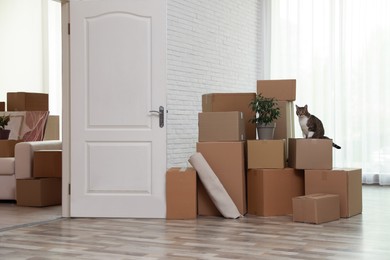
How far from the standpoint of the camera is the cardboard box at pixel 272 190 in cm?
540

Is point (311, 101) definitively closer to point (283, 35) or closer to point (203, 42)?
point (283, 35)

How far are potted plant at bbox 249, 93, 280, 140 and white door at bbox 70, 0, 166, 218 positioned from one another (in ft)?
2.75

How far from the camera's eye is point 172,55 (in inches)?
247

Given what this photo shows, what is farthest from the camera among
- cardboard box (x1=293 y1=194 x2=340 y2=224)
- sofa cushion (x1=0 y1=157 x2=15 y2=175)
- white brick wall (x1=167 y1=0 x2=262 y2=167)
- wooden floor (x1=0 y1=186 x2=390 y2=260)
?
sofa cushion (x1=0 y1=157 x2=15 y2=175)

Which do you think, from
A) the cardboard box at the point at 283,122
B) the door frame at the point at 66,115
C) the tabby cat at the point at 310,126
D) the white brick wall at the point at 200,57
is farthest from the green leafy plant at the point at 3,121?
the tabby cat at the point at 310,126

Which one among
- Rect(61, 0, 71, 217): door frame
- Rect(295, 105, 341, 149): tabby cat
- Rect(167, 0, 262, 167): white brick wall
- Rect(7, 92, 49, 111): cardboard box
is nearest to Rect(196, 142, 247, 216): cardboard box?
Rect(295, 105, 341, 149): tabby cat

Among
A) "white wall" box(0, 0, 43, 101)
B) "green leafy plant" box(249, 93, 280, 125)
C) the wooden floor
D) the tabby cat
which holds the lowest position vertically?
the wooden floor

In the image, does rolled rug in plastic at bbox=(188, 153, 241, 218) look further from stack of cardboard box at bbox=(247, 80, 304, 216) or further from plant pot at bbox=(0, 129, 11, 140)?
plant pot at bbox=(0, 129, 11, 140)

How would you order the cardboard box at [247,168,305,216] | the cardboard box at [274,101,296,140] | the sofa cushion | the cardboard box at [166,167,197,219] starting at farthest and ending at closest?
1. the sofa cushion
2. the cardboard box at [274,101,296,140]
3. the cardboard box at [247,168,305,216]
4. the cardboard box at [166,167,197,219]

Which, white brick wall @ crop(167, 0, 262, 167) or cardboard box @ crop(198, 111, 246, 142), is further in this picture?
white brick wall @ crop(167, 0, 262, 167)

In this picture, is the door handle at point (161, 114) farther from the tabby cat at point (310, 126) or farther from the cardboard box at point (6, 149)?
the cardboard box at point (6, 149)

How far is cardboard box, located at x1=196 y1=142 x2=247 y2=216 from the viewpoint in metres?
5.45

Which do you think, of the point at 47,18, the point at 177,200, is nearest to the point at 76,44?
the point at 177,200

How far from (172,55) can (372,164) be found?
3.03m
